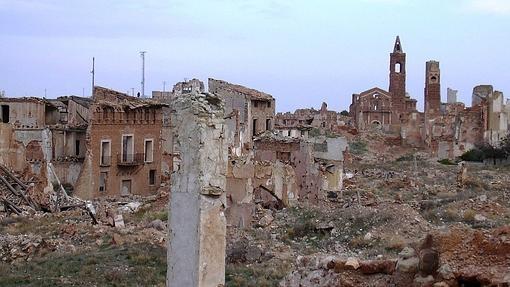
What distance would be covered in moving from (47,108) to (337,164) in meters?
14.5

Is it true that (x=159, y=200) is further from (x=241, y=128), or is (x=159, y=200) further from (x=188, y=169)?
(x=188, y=169)

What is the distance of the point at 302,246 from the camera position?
61.1ft

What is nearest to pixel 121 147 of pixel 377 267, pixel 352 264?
pixel 352 264

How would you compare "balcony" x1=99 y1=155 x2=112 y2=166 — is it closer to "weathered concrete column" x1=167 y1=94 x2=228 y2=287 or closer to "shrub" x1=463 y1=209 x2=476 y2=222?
"shrub" x1=463 y1=209 x2=476 y2=222

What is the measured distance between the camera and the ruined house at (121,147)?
3400 centimetres

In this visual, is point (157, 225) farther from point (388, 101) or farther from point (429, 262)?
point (388, 101)

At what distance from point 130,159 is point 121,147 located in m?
0.75

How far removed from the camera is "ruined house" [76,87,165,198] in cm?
3400

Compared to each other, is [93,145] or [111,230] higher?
[93,145]

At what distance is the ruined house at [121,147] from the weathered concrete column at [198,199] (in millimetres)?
22462

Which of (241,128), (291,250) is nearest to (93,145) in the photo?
(241,128)

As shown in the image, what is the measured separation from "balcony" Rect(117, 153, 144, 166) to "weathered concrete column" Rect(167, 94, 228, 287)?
23.3 m

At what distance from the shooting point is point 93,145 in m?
34.1

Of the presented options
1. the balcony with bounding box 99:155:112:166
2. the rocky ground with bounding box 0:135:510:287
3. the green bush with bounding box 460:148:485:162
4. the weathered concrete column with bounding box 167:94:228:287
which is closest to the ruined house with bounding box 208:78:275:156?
the balcony with bounding box 99:155:112:166
